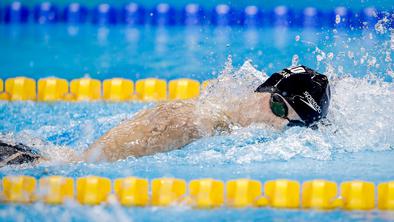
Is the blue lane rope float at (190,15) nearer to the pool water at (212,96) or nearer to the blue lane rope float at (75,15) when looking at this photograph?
the blue lane rope float at (75,15)

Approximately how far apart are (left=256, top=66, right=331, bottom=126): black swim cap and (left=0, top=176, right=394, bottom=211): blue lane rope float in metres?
0.42

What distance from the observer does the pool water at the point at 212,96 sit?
9.95ft

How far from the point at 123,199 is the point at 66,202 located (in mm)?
220

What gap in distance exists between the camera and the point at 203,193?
9.48 ft

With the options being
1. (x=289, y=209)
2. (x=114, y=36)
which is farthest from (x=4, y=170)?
(x=114, y=36)

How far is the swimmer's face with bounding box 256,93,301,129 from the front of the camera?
326 cm

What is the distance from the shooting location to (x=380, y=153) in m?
3.48

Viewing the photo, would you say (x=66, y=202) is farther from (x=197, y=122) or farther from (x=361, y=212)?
(x=361, y=212)

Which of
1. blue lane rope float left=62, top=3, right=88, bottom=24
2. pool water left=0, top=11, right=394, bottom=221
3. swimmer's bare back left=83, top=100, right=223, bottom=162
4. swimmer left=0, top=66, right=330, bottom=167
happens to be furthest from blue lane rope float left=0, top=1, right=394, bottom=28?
swimmer's bare back left=83, top=100, right=223, bottom=162

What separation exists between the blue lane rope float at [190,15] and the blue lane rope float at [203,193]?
357cm

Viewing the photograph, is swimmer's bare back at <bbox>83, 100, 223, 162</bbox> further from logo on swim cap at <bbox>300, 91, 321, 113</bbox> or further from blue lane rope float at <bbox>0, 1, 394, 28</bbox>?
blue lane rope float at <bbox>0, 1, 394, 28</bbox>

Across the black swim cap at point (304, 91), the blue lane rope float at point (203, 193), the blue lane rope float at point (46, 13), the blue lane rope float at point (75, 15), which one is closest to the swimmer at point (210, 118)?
the black swim cap at point (304, 91)

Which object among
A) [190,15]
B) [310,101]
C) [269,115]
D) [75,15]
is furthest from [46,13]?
[310,101]

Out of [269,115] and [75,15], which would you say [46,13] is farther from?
[269,115]
